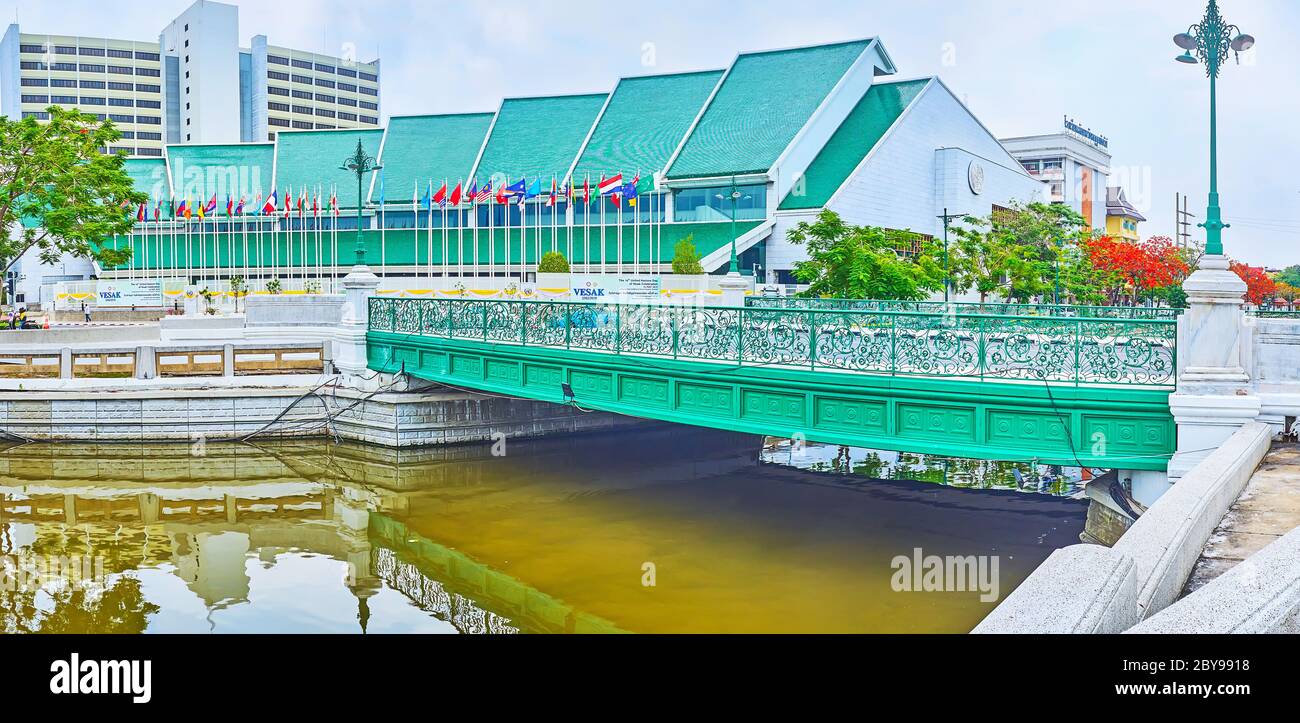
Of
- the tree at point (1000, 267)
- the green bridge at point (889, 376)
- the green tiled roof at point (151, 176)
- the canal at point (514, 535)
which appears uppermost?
the green tiled roof at point (151, 176)

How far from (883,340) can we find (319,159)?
242 feet

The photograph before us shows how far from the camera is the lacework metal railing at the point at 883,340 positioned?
13.9m

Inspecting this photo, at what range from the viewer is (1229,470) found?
1023 centimetres

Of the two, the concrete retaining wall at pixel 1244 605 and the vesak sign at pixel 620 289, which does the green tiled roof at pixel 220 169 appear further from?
the concrete retaining wall at pixel 1244 605

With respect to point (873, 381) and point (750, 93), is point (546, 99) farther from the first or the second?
point (873, 381)

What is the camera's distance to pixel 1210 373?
42.4 feet

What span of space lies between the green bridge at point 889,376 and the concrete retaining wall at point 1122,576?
4177mm

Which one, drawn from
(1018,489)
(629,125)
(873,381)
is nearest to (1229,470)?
(873,381)

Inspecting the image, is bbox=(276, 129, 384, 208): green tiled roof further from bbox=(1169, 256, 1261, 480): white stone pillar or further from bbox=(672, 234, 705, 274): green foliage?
bbox=(1169, 256, 1261, 480): white stone pillar

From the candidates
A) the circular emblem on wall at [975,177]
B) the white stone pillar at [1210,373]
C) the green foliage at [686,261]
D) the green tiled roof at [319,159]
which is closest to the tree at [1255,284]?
the circular emblem on wall at [975,177]

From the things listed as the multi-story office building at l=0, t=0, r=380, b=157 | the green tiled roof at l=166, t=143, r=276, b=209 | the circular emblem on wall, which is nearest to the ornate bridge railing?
the circular emblem on wall

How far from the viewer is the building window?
58.4m

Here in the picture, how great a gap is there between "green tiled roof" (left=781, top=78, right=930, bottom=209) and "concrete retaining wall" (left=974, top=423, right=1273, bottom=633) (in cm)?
4829
